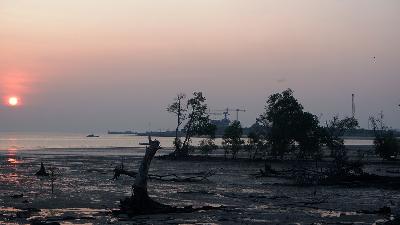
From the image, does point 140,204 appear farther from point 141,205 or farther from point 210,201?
point 210,201

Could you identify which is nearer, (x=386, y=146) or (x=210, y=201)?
(x=210, y=201)

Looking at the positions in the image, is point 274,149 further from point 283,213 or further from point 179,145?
point 283,213

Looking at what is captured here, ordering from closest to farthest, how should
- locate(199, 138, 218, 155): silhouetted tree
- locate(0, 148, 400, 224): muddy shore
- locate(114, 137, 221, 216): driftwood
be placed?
locate(0, 148, 400, 224): muddy shore → locate(114, 137, 221, 216): driftwood → locate(199, 138, 218, 155): silhouetted tree

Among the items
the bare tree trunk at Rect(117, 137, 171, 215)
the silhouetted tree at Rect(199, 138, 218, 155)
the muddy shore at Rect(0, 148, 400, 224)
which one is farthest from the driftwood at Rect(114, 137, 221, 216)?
the silhouetted tree at Rect(199, 138, 218, 155)

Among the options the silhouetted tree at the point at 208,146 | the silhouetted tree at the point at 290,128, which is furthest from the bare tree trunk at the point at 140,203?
the silhouetted tree at the point at 208,146

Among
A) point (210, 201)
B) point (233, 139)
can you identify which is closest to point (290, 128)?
point (233, 139)

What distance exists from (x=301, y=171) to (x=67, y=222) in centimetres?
2069

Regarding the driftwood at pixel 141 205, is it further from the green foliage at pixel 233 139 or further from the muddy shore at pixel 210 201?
the green foliage at pixel 233 139

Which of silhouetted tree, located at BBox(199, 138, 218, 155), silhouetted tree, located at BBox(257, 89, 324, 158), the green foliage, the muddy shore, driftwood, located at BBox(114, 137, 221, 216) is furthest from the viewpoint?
silhouetted tree, located at BBox(199, 138, 218, 155)

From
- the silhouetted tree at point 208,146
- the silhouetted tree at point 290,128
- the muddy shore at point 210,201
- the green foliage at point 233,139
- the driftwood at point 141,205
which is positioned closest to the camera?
the muddy shore at point 210,201

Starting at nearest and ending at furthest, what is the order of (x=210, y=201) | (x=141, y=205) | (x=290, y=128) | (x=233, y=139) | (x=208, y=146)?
(x=141, y=205)
(x=210, y=201)
(x=290, y=128)
(x=233, y=139)
(x=208, y=146)

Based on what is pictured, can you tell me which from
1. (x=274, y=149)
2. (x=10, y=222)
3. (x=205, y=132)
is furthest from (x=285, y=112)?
(x=10, y=222)

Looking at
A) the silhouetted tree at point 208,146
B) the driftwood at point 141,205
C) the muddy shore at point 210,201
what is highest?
the silhouetted tree at point 208,146

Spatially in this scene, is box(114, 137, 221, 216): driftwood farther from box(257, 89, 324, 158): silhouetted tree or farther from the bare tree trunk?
box(257, 89, 324, 158): silhouetted tree
